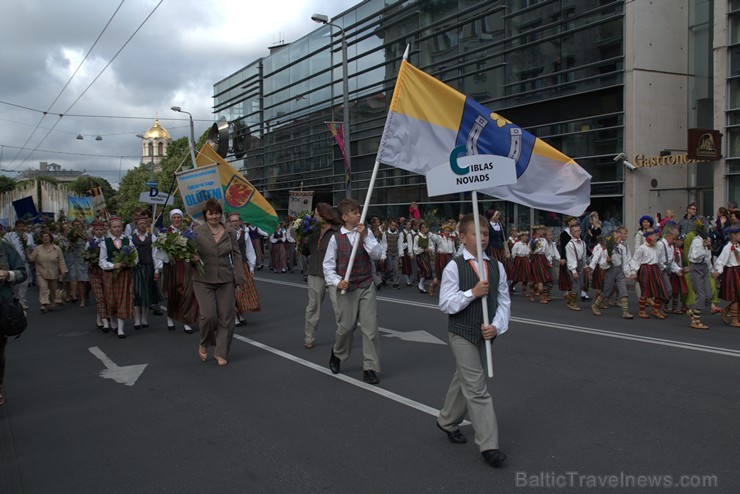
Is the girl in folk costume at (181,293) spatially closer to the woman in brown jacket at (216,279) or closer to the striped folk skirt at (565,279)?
the woman in brown jacket at (216,279)

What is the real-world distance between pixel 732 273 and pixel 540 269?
416 cm

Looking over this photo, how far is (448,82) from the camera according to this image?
95.0 feet

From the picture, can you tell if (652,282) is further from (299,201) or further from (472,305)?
(299,201)

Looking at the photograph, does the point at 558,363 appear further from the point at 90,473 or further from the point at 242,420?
the point at 90,473

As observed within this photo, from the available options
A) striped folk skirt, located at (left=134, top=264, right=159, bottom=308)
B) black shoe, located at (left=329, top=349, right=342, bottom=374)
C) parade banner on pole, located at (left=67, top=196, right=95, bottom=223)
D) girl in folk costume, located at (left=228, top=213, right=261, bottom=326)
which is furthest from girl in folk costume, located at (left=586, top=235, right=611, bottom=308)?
parade banner on pole, located at (left=67, top=196, right=95, bottom=223)

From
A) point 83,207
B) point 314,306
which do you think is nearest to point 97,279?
point 314,306

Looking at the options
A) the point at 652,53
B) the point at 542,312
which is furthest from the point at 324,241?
the point at 652,53

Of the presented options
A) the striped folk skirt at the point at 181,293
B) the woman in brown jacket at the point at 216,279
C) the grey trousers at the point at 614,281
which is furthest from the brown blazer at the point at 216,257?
the grey trousers at the point at 614,281

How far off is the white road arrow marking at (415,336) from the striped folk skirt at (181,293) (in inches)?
119

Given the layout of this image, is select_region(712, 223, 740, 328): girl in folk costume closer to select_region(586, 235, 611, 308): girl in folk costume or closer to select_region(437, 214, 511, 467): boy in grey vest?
select_region(586, 235, 611, 308): girl in folk costume

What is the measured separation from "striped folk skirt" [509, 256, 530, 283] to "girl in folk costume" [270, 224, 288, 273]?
10940 millimetres

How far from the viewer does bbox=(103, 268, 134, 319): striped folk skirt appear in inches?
394

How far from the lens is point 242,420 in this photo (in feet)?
18.0

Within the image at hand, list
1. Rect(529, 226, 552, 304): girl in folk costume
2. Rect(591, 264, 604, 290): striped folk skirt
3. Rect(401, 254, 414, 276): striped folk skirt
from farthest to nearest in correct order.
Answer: Rect(401, 254, 414, 276): striped folk skirt → Rect(529, 226, 552, 304): girl in folk costume → Rect(591, 264, 604, 290): striped folk skirt
